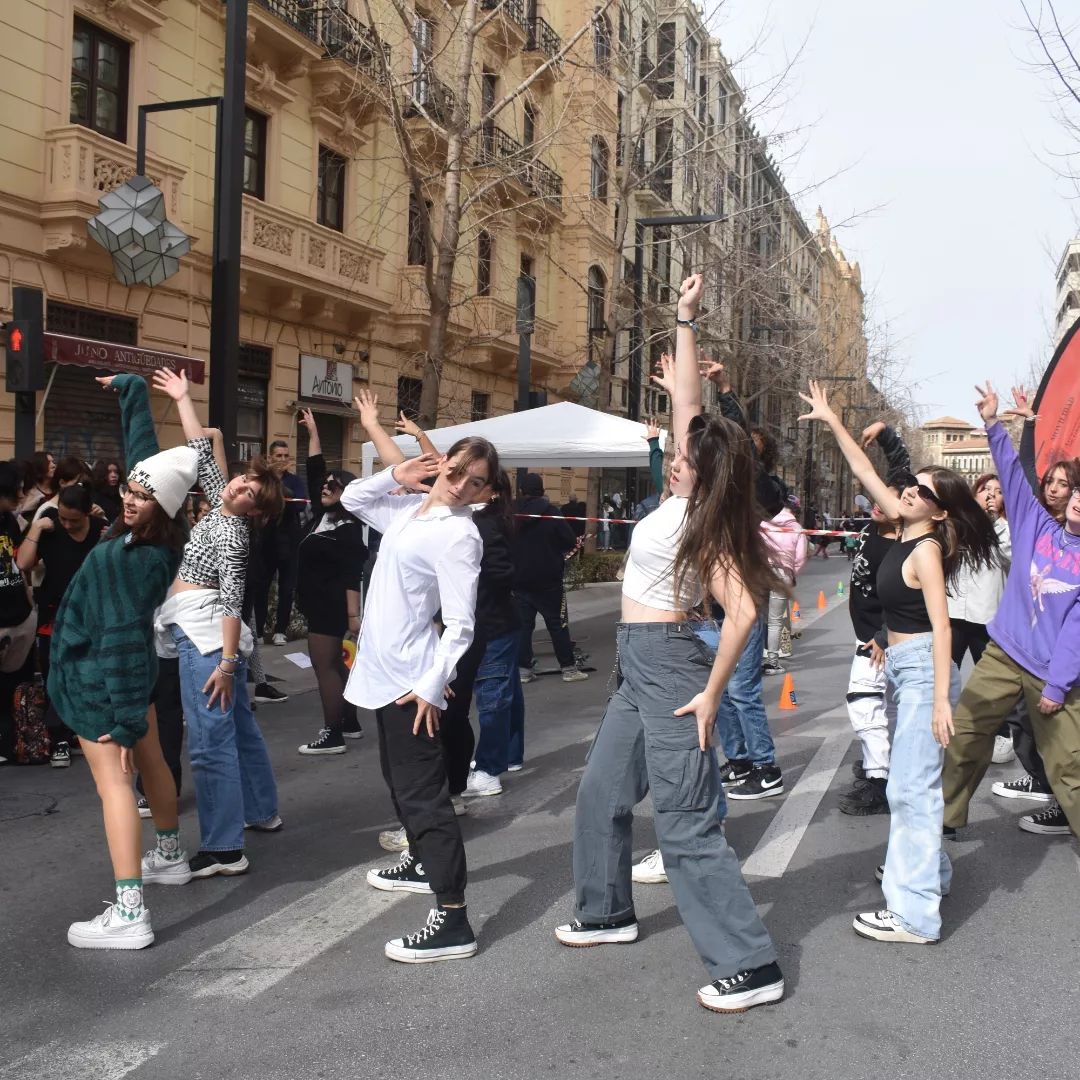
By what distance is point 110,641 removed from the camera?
4020mm

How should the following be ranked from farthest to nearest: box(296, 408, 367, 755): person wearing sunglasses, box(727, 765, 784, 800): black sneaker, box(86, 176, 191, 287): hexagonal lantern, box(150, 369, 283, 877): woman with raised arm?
1. box(86, 176, 191, 287): hexagonal lantern
2. box(296, 408, 367, 755): person wearing sunglasses
3. box(727, 765, 784, 800): black sneaker
4. box(150, 369, 283, 877): woman with raised arm

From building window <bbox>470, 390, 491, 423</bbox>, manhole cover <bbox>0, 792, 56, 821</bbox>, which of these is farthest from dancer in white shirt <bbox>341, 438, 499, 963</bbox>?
building window <bbox>470, 390, 491, 423</bbox>

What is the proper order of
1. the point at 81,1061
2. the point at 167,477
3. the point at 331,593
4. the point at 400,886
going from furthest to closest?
the point at 331,593 → the point at 400,886 → the point at 167,477 → the point at 81,1061

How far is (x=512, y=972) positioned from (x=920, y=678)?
183 centimetres

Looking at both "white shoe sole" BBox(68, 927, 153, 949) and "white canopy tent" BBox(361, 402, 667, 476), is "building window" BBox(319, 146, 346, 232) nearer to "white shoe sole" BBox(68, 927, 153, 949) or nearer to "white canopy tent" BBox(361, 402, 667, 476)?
"white canopy tent" BBox(361, 402, 667, 476)

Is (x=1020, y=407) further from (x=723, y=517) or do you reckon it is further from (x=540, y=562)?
(x=540, y=562)

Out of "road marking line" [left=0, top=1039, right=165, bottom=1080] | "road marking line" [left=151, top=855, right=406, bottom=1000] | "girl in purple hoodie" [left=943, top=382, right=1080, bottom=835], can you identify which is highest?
"girl in purple hoodie" [left=943, top=382, right=1080, bottom=835]

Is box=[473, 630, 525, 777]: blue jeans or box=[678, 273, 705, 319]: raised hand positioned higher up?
box=[678, 273, 705, 319]: raised hand

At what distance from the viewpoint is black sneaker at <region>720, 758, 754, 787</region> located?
6262 mm

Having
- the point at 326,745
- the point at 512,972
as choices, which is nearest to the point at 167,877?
the point at 512,972

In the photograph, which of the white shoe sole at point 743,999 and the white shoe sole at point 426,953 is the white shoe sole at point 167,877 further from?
the white shoe sole at point 743,999

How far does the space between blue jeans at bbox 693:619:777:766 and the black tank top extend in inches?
69.0

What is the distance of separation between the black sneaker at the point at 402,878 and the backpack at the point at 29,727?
296cm

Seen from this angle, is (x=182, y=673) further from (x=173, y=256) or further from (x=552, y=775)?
(x=173, y=256)
